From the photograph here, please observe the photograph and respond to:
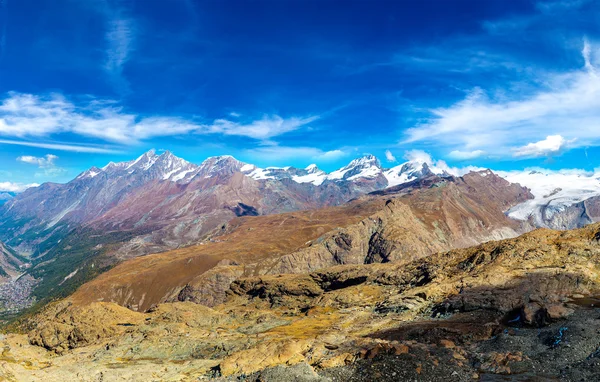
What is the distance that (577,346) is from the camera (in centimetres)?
4175

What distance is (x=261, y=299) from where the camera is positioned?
12694 centimetres

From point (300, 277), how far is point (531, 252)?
7514cm

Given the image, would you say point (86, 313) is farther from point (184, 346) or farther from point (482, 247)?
point (482, 247)

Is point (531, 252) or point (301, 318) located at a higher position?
point (531, 252)

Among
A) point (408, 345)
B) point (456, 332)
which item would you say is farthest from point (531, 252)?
point (408, 345)

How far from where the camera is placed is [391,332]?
204ft

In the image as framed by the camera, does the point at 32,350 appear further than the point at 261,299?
No

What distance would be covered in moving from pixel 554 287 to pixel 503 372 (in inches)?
1434

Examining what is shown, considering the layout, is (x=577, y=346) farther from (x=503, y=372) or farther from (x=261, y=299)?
(x=261, y=299)

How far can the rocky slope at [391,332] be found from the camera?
43.1 metres

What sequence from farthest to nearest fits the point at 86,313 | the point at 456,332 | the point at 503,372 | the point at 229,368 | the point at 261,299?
the point at 261,299 → the point at 86,313 → the point at 456,332 → the point at 229,368 → the point at 503,372

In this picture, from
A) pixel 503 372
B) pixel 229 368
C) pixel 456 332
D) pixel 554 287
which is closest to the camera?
pixel 503 372

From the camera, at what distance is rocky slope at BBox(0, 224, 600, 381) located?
43.1 metres

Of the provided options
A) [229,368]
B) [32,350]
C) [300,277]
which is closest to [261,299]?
[300,277]
